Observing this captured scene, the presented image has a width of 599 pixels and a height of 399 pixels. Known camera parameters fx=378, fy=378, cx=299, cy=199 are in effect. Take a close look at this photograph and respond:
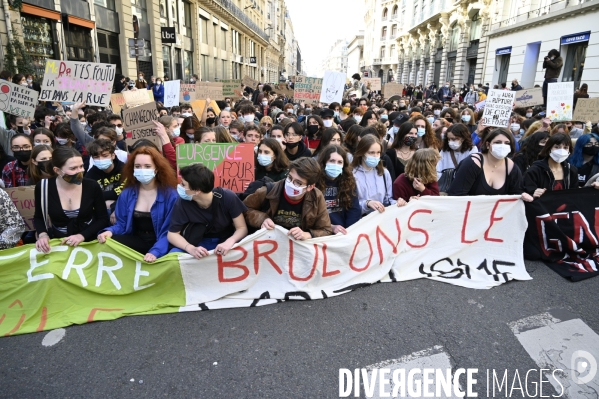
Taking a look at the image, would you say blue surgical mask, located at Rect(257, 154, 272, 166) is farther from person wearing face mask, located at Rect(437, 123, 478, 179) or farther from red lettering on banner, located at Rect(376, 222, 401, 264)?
person wearing face mask, located at Rect(437, 123, 478, 179)

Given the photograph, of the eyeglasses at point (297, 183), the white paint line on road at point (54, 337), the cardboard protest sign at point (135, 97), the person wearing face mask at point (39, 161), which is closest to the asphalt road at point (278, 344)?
the white paint line on road at point (54, 337)

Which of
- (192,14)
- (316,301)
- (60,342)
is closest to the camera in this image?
(60,342)

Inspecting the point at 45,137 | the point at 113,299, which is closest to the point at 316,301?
the point at 113,299

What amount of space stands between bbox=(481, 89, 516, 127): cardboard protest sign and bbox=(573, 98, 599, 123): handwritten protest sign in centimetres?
196

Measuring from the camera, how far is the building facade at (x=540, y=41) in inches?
645

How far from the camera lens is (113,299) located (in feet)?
11.0

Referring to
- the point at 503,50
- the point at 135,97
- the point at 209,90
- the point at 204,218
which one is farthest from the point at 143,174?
the point at 503,50

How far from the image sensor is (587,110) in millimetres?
7207

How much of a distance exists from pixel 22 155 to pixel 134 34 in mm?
16592

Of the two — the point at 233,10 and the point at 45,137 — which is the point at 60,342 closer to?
the point at 45,137

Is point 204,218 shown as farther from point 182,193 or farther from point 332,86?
point 332,86

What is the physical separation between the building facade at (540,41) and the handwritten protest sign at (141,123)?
1782 centimetres

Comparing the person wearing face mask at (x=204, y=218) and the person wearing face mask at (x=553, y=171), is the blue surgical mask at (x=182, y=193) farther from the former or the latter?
the person wearing face mask at (x=553, y=171)

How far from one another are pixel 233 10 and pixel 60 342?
41.7 metres
